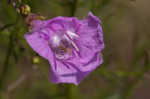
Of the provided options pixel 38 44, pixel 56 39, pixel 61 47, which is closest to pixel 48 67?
pixel 61 47

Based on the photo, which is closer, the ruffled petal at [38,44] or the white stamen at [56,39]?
the ruffled petal at [38,44]

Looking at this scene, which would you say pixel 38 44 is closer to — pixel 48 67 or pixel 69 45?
pixel 69 45

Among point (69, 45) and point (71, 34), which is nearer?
point (71, 34)

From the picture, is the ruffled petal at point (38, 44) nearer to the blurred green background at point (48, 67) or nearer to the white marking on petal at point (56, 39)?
the white marking on petal at point (56, 39)

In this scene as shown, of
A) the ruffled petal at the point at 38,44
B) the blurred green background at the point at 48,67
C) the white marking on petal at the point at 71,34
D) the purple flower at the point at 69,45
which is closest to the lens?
the ruffled petal at the point at 38,44

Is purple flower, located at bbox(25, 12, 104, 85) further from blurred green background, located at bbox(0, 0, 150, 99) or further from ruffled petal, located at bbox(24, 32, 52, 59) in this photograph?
blurred green background, located at bbox(0, 0, 150, 99)

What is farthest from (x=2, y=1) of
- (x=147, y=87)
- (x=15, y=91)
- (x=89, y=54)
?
(x=147, y=87)

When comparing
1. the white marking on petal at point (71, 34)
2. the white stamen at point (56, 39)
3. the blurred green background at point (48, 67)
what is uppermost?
the white marking on petal at point (71, 34)

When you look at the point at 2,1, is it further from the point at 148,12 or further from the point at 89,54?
the point at 148,12

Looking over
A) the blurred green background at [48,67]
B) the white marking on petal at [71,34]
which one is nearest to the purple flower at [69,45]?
the white marking on petal at [71,34]
